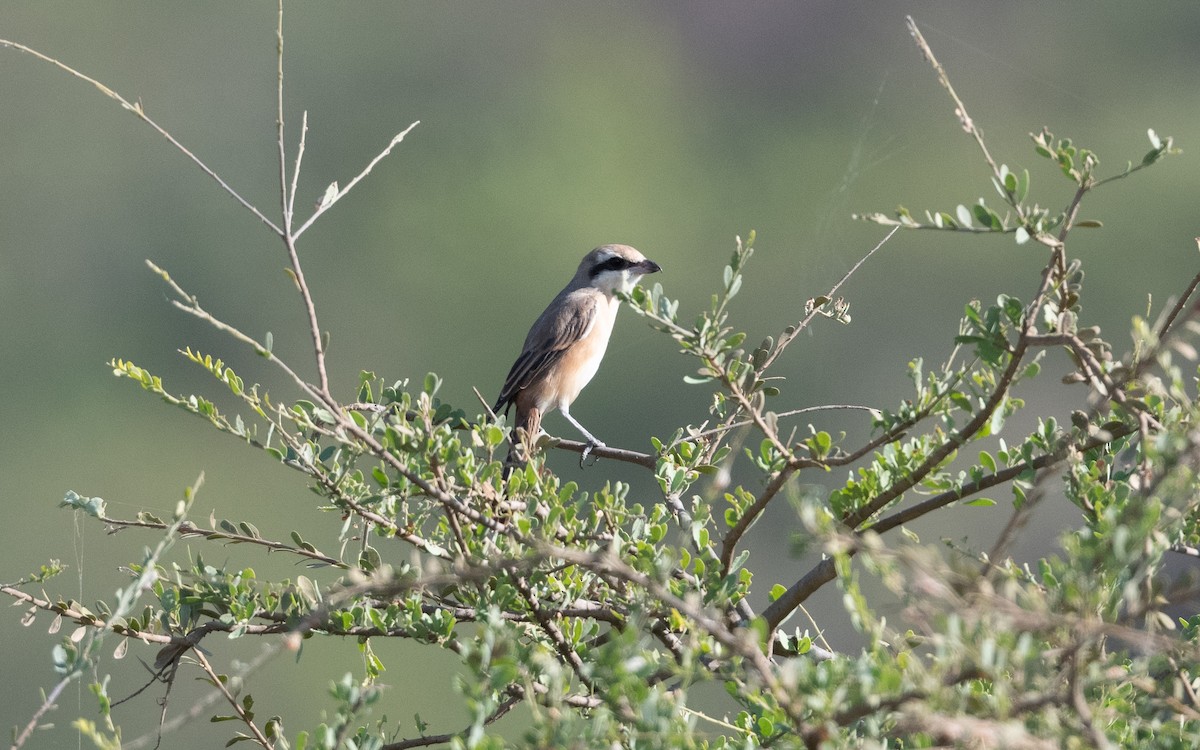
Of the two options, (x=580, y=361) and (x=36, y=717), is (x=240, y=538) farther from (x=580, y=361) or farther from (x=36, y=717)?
(x=580, y=361)

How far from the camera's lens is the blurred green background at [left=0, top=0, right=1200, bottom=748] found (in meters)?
26.6

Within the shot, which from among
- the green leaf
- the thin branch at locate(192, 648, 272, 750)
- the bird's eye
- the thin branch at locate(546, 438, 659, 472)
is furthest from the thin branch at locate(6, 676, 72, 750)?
the bird's eye

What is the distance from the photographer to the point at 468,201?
35594 millimetres

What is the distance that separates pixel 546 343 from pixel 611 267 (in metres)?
0.62

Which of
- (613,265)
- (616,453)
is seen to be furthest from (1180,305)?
(613,265)

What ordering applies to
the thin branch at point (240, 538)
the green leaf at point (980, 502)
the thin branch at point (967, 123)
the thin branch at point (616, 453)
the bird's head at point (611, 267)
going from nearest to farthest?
the thin branch at point (967, 123)
the green leaf at point (980, 502)
the thin branch at point (240, 538)
the thin branch at point (616, 453)
the bird's head at point (611, 267)

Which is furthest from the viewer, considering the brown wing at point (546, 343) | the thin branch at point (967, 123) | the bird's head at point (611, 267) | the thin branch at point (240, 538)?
the bird's head at point (611, 267)

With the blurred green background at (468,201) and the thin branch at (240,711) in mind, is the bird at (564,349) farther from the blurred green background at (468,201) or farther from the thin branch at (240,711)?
the blurred green background at (468,201)

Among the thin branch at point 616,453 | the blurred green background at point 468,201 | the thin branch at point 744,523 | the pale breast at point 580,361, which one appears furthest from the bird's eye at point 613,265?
the blurred green background at point 468,201

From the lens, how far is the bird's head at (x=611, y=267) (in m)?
5.91

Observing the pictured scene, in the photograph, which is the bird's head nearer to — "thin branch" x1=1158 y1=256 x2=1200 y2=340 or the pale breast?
the pale breast

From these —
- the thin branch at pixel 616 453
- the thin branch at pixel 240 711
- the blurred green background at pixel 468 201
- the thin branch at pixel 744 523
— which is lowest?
the thin branch at pixel 744 523

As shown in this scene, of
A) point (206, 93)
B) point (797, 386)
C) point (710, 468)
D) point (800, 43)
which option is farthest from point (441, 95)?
point (710, 468)

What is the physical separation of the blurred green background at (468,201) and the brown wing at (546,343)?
1544 cm
